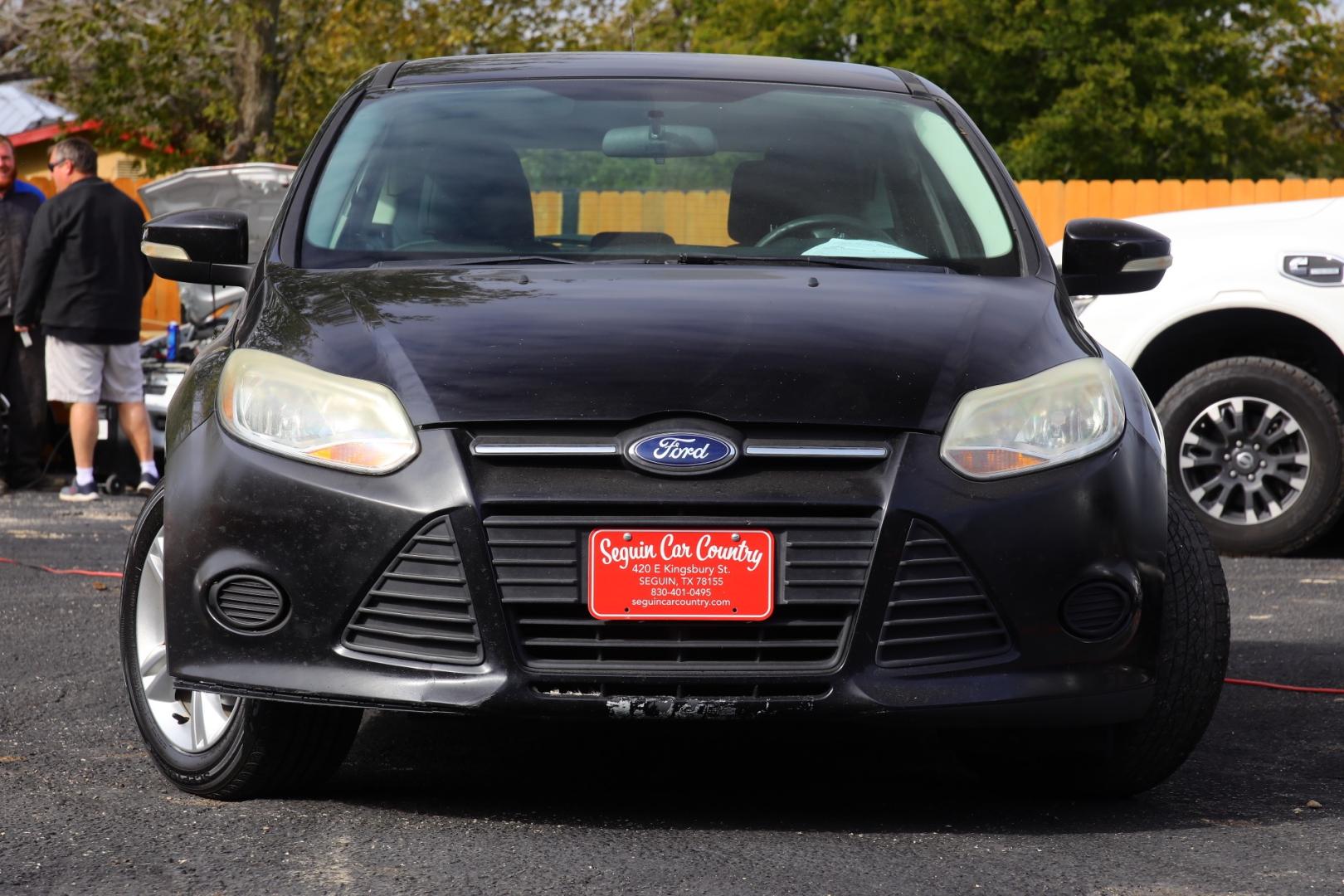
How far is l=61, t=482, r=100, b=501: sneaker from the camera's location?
10.5 metres

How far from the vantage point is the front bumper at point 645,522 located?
3.38 meters

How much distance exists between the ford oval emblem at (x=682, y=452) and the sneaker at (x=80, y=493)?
7.70 m

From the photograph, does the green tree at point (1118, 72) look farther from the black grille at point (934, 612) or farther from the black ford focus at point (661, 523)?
the black grille at point (934, 612)

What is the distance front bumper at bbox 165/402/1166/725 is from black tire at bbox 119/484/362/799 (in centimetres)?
22

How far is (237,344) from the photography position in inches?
150

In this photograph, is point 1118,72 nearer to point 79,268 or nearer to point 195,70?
point 195,70

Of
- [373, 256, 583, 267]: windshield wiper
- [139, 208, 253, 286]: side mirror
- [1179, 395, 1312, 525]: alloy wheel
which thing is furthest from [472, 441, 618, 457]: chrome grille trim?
[1179, 395, 1312, 525]: alloy wheel

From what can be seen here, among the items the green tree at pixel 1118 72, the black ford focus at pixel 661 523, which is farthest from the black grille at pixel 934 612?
the green tree at pixel 1118 72

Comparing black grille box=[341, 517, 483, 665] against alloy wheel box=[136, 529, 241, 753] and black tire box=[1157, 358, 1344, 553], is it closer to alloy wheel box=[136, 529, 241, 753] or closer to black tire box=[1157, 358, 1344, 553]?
alloy wheel box=[136, 529, 241, 753]

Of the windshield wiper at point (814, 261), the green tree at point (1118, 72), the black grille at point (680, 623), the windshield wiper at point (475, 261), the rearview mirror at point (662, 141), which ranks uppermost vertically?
the rearview mirror at point (662, 141)

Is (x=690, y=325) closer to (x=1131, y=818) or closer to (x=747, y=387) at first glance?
(x=747, y=387)

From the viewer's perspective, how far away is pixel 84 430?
34.2 ft

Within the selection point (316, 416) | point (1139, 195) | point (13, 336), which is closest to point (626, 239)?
point (316, 416)

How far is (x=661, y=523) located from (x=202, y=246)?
172cm
